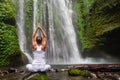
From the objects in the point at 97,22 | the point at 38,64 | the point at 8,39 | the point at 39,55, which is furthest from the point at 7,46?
the point at 38,64

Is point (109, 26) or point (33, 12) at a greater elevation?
point (33, 12)

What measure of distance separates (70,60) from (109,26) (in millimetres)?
4681

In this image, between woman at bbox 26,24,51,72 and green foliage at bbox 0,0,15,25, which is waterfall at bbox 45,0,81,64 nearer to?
green foliage at bbox 0,0,15,25

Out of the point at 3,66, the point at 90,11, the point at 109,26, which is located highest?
the point at 90,11

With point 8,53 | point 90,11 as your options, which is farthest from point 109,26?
point 8,53

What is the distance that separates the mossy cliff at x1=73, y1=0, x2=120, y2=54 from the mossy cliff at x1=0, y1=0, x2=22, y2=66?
25.2 feet

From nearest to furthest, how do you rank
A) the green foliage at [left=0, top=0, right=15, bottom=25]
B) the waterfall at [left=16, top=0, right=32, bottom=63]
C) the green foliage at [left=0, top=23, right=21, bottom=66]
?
the green foliage at [left=0, top=23, right=21, bottom=66], the green foliage at [left=0, top=0, right=15, bottom=25], the waterfall at [left=16, top=0, right=32, bottom=63]

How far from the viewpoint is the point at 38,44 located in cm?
936

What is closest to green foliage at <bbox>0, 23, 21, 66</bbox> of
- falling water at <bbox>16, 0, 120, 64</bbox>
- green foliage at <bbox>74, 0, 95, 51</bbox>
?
falling water at <bbox>16, 0, 120, 64</bbox>

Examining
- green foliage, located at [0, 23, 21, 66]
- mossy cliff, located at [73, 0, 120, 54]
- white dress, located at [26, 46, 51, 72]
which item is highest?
mossy cliff, located at [73, 0, 120, 54]

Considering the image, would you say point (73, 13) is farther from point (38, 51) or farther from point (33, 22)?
point (38, 51)

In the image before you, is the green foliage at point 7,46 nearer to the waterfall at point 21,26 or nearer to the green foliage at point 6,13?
the green foliage at point 6,13

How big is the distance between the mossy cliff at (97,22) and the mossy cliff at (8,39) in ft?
25.2

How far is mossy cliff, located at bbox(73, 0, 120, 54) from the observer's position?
2450 centimetres
